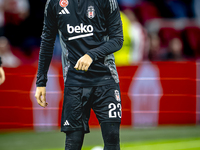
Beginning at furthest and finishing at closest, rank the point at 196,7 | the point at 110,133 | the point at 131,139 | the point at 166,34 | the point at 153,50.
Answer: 1. the point at 196,7
2. the point at 166,34
3. the point at 153,50
4. the point at 131,139
5. the point at 110,133

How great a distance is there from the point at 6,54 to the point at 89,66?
6.51 metres

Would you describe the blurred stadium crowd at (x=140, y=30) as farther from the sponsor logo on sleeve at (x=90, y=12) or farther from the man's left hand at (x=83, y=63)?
the man's left hand at (x=83, y=63)

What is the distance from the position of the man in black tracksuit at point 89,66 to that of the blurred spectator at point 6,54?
20.3 ft

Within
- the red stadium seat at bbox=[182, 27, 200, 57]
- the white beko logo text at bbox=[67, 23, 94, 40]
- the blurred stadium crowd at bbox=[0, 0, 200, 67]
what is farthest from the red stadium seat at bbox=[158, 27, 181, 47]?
the white beko logo text at bbox=[67, 23, 94, 40]

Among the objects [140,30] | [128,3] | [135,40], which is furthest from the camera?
[128,3]

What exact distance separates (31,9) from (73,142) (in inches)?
306

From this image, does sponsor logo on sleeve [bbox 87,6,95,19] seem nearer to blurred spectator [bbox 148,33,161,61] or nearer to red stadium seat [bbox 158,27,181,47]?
blurred spectator [bbox 148,33,161,61]

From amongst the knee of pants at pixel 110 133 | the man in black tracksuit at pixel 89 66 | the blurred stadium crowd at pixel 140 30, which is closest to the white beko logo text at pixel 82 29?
the man in black tracksuit at pixel 89 66

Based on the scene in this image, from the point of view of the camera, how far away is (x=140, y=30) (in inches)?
395

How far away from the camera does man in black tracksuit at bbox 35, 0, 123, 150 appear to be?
3.89m

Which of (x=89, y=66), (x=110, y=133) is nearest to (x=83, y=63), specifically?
(x=89, y=66)

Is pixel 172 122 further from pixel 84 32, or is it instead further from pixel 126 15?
pixel 84 32

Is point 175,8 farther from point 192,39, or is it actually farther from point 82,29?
point 82,29

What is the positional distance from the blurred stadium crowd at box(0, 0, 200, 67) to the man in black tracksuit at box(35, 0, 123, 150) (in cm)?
518
